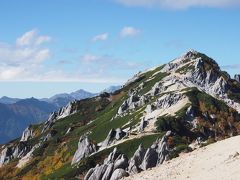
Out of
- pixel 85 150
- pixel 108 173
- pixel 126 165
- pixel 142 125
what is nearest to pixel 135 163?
pixel 126 165

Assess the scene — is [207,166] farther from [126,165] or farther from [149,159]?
[149,159]

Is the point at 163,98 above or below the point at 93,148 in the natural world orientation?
above

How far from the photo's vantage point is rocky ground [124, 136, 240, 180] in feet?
141

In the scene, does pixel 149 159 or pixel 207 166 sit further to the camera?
pixel 149 159

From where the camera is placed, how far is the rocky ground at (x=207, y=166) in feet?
141

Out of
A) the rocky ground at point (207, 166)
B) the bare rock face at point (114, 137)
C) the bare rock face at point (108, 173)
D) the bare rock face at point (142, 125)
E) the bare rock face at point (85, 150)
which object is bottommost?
the bare rock face at point (85, 150)

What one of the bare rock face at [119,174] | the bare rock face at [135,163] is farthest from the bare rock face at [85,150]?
the bare rock face at [119,174]

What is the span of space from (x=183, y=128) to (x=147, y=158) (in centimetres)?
8450

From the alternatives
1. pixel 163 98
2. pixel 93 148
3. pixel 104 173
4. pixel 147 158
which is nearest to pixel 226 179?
pixel 104 173

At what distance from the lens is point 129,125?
181m

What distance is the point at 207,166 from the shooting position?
155 feet

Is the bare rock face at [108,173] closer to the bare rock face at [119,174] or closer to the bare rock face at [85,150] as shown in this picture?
the bare rock face at [119,174]

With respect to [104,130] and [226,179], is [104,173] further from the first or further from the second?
[104,130]

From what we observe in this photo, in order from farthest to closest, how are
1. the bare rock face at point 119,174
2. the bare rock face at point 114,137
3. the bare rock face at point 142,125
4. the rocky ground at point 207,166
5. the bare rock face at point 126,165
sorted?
the bare rock face at point 114,137 → the bare rock face at point 142,125 → the bare rock face at point 126,165 → the bare rock face at point 119,174 → the rocky ground at point 207,166
